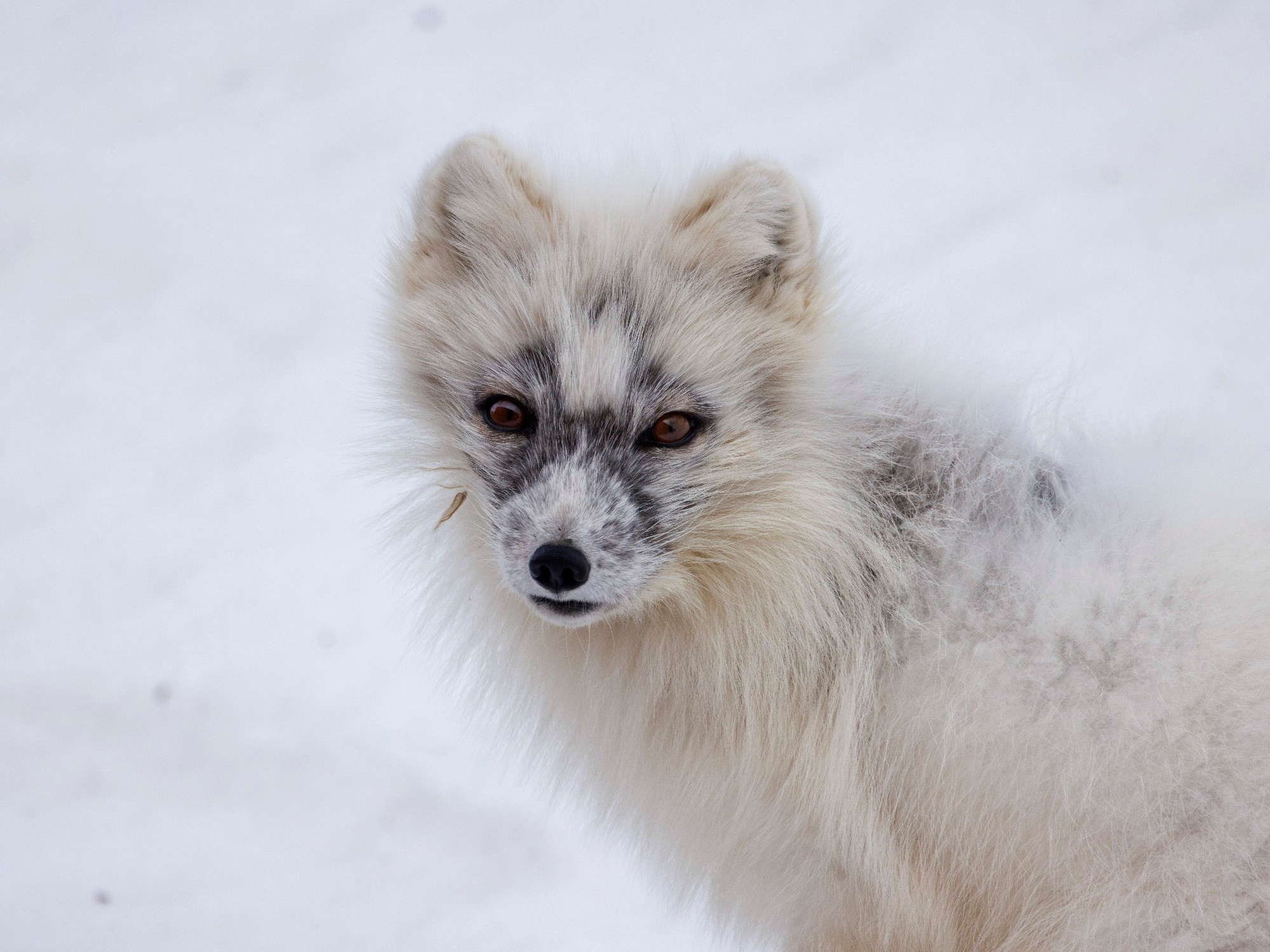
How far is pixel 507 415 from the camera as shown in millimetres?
2020

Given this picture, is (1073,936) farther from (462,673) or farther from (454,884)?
(454,884)

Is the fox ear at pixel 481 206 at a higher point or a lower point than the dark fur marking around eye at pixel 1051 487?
higher

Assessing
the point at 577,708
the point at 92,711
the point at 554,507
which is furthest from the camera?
the point at 92,711

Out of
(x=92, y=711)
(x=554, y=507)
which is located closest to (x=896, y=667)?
(x=554, y=507)

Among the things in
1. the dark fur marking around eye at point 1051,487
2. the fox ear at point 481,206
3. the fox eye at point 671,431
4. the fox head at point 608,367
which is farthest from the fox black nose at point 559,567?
the dark fur marking around eye at point 1051,487

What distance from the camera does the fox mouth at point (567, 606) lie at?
6.19ft

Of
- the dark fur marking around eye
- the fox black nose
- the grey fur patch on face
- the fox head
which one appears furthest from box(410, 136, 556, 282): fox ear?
the dark fur marking around eye

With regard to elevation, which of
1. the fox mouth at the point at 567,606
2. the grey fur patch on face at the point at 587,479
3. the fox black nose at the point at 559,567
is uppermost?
the grey fur patch on face at the point at 587,479

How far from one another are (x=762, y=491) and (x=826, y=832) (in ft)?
2.16

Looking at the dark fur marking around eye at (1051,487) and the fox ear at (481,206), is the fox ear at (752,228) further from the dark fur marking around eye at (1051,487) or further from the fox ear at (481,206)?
the dark fur marking around eye at (1051,487)

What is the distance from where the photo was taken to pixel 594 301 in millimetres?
2012

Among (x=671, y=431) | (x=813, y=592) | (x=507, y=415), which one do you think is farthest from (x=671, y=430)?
(x=813, y=592)

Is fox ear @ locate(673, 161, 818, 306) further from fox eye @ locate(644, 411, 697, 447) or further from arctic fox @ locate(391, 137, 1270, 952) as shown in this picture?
fox eye @ locate(644, 411, 697, 447)

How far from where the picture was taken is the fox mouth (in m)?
1.89
